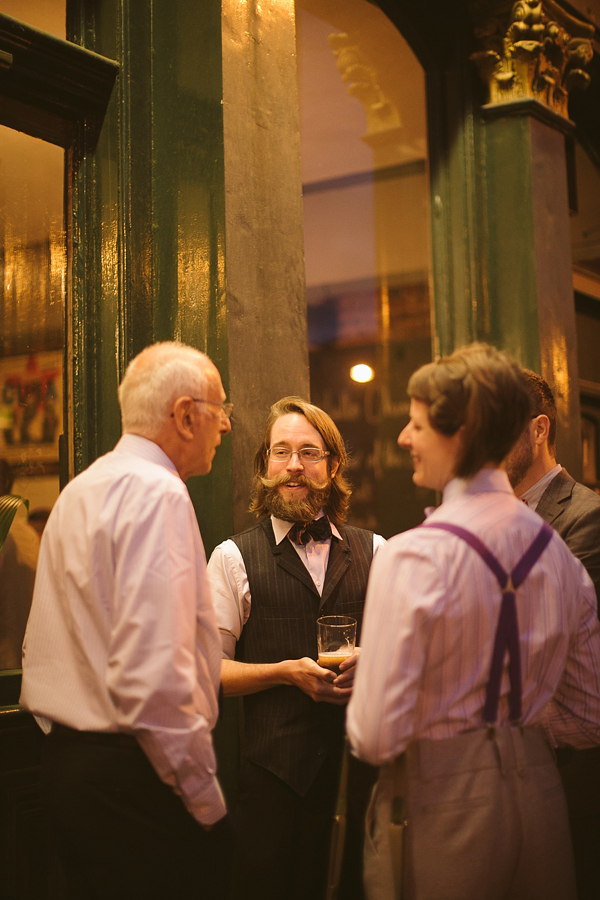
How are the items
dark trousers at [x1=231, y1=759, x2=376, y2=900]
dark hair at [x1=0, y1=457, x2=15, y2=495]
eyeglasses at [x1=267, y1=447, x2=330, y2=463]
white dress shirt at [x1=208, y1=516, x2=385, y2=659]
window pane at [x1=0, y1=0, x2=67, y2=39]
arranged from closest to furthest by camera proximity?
dark trousers at [x1=231, y1=759, x2=376, y2=900] → white dress shirt at [x1=208, y1=516, x2=385, y2=659] → eyeglasses at [x1=267, y1=447, x2=330, y2=463] → dark hair at [x1=0, y1=457, x2=15, y2=495] → window pane at [x1=0, y1=0, x2=67, y2=39]

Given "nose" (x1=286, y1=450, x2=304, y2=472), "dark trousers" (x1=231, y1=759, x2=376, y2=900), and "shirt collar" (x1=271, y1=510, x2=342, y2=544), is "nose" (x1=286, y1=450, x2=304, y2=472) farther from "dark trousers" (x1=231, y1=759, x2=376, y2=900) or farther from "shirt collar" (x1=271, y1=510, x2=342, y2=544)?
"dark trousers" (x1=231, y1=759, x2=376, y2=900)

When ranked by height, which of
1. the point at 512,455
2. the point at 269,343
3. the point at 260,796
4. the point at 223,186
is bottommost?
the point at 260,796

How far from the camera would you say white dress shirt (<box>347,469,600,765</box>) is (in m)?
1.82

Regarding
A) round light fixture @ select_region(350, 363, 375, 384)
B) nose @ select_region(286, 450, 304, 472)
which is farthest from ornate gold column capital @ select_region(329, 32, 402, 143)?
nose @ select_region(286, 450, 304, 472)

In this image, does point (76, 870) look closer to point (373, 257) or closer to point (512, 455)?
point (512, 455)

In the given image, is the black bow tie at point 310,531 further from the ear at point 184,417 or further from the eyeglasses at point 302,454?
the ear at point 184,417

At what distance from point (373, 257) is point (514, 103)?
355 cm

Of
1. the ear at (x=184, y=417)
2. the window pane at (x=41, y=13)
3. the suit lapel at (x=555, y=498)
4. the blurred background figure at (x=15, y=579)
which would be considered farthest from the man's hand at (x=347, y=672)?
the window pane at (x=41, y=13)

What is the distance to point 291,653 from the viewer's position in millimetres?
2889

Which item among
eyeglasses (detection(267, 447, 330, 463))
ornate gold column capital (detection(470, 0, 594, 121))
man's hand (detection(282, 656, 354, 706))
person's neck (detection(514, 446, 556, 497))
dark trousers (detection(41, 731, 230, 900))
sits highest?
ornate gold column capital (detection(470, 0, 594, 121))

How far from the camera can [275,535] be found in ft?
10.0

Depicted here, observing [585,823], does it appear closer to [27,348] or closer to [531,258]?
[27,348]

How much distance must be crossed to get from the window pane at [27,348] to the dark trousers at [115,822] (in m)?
1.13

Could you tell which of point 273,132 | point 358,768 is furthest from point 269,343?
point 358,768
